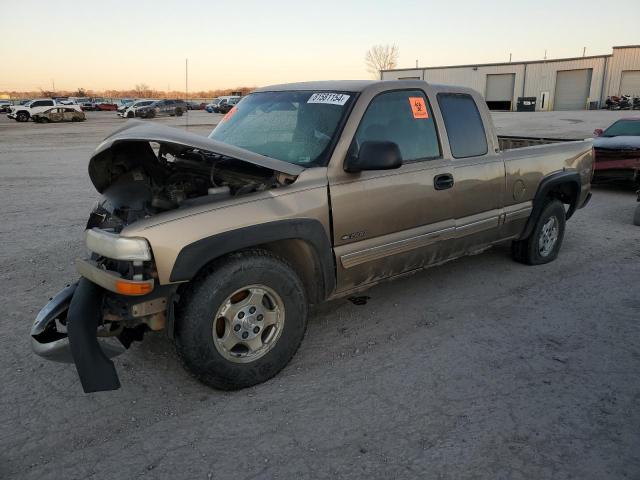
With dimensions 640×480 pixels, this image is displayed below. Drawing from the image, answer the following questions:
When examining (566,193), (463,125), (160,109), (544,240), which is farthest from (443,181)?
(160,109)

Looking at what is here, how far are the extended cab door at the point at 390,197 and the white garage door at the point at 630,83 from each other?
164 feet

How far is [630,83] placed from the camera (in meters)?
44.8

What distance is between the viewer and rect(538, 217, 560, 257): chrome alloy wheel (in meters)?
5.56

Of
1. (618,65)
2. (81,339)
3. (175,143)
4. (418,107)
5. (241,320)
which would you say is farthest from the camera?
(618,65)

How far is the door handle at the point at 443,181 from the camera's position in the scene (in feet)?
13.3

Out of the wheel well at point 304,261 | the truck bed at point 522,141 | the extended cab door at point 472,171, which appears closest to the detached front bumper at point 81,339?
the wheel well at point 304,261

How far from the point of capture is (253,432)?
110 inches

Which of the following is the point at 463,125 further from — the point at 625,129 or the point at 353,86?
the point at 625,129

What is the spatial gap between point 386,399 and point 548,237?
351 cm

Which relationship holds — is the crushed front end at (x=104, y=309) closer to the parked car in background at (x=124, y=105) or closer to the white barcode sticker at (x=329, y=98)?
the white barcode sticker at (x=329, y=98)

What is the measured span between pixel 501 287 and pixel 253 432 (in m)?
3.12

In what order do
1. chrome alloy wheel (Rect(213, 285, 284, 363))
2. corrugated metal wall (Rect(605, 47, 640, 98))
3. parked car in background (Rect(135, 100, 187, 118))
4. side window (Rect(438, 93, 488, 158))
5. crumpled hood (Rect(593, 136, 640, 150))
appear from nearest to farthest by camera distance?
chrome alloy wheel (Rect(213, 285, 284, 363))
side window (Rect(438, 93, 488, 158))
crumpled hood (Rect(593, 136, 640, 150))
parked car in background (Rect(135, 100, 187, 118))
corrugated metal wall (Rect(605, 47, 640, 98))

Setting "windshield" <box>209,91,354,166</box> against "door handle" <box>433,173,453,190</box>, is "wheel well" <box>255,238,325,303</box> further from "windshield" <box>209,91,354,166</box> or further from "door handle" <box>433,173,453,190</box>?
"door handle" <box>433,173,453,190</box>

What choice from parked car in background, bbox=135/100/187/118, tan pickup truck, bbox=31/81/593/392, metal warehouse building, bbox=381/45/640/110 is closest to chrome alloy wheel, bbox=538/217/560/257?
tan pickup truck, bbox=31/81/593/392
